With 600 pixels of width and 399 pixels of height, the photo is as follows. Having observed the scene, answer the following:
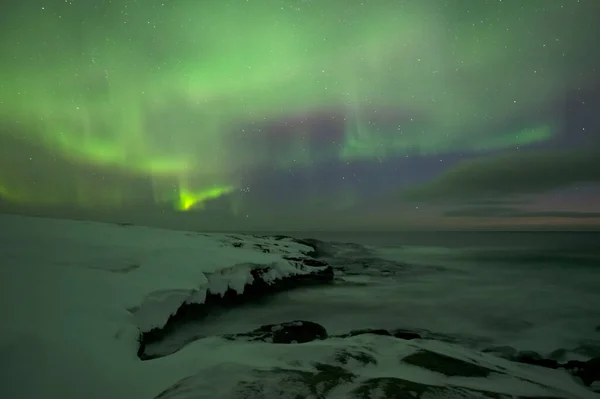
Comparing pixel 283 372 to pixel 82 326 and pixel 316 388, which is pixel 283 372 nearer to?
pixel 316 388

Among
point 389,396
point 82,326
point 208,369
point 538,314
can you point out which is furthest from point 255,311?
point 538,314

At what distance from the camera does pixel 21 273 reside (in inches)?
207

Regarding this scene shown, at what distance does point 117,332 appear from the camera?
13.8 feet

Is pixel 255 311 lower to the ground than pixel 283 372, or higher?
lower

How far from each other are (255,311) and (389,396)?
6464 millimetres

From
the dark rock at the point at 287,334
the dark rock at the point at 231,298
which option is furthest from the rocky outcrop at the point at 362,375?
the dark rock at the point at 231,298

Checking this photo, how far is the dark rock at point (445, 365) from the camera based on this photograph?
139 inches

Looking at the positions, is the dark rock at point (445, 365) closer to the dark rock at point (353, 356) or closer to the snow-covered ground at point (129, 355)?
the snow-covered ground at point (129, 355)

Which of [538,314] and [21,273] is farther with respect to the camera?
[538,314]

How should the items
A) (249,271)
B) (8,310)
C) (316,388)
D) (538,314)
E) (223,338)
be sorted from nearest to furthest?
(316,388), (8,310), (223,338), (538,314), (249,271)

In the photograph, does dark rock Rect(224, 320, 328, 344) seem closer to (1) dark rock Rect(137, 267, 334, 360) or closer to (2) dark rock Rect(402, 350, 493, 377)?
(1) dark rock Rect(137, 267, 334, 360)

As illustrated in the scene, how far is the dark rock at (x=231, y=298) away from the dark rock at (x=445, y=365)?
2969 millimetres

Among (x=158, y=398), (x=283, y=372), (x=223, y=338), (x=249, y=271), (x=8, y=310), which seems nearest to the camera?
(x=158, y=398)

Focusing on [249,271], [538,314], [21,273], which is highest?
[21,273]
